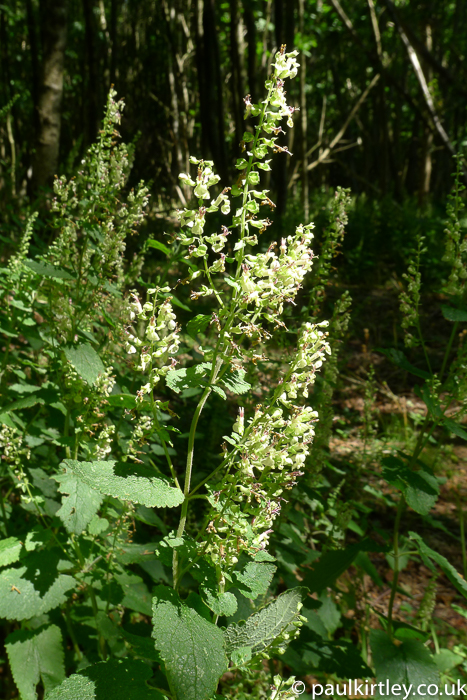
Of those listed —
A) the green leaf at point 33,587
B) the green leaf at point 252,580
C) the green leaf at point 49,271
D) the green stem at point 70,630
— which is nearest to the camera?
the green leaf at point 252,580

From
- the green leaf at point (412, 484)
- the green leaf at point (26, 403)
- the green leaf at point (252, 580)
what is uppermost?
the green leaf at point (26, 403)

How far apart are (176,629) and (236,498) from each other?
299 mm

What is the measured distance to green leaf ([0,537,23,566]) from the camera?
1.62 m

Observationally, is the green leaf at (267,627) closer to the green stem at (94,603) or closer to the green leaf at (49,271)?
the green stem at (94,603)

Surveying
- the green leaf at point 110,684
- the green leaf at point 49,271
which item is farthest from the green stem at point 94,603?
the green leaf at point 49,271

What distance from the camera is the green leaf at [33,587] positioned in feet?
5.15

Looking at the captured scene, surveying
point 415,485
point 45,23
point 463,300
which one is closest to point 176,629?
point 415,485

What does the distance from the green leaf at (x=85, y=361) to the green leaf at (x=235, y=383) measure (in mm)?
619

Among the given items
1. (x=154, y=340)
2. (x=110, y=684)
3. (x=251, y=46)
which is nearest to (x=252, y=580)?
(x=110, y=684)

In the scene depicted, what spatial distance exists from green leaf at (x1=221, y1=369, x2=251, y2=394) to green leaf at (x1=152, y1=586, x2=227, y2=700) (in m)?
0.49

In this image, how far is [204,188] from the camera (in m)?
1.13

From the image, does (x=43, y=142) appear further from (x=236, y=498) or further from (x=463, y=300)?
(x=236, y=498)

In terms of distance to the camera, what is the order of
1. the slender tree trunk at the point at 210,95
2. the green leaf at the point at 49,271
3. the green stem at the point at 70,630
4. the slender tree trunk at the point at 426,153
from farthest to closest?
the slender tree trunk at the point at 426,153, the slender tree trunk at the point at 210,95, the green leaf at the point at 49,271, the green stem at the point at 70,630

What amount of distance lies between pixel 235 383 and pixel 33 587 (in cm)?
102
